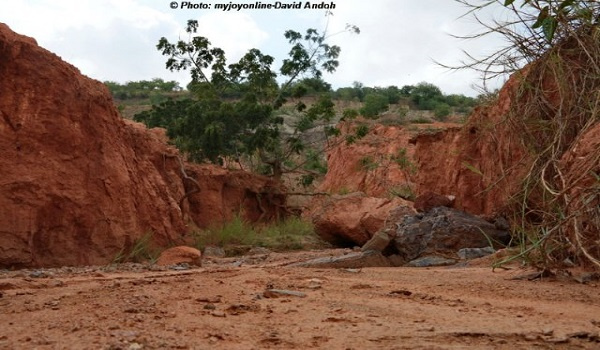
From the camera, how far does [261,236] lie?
12.1 metres

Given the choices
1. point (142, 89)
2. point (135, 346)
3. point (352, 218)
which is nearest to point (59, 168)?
point (352, 218)

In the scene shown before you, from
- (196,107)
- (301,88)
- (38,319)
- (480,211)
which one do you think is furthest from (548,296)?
(196,107)

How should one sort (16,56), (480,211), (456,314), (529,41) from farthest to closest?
(480,211)
(16,56)
(529,41)
(456,314)

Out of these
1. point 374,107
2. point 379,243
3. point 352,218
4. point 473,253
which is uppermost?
point 374,107

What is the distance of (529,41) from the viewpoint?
5.93 metres

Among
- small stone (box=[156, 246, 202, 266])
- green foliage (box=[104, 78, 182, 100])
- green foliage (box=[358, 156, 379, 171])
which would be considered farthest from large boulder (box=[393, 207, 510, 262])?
green foliage (box=[104, 78, 182, 100])

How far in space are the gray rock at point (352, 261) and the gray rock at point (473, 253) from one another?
33.4 inches

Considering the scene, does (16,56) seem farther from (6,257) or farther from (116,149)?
(6,257)

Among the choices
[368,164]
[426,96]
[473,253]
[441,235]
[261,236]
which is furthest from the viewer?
[426,96]

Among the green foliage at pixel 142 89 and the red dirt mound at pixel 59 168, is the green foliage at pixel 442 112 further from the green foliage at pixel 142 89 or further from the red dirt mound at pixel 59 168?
the red dirt mound at pixel 59 168

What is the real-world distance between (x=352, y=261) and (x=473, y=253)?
5.20 feet

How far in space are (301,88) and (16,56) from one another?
8.55 meters

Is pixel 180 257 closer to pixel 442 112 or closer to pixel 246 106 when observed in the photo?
pixel 246 106

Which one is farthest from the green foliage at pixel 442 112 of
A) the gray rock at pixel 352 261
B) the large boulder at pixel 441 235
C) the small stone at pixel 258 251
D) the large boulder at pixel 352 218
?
the gray rock at pixel 352 261
